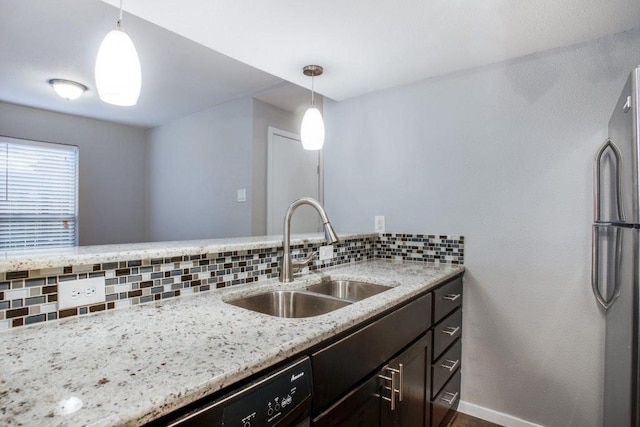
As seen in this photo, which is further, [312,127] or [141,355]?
[312,127]

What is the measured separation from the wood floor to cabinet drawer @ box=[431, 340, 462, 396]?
0.29 m

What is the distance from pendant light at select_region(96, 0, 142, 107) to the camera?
40.1 inches

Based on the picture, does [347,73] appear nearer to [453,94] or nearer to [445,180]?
[453,94]

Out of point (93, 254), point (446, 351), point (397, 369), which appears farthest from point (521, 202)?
point (93, 254)

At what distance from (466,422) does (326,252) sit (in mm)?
1240

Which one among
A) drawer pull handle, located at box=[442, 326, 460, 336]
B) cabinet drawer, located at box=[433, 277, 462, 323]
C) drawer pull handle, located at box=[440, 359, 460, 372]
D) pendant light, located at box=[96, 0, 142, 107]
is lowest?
drawer pull handle, located at box=[440, 359, 460, 372]

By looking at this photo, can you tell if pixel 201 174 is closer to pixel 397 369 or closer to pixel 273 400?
pixel 397 369

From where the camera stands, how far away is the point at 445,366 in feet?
5.58

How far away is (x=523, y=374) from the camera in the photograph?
180 cm

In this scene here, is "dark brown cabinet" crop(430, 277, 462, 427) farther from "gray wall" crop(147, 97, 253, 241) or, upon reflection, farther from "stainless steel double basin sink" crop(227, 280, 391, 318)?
"gray wall" crop(147, 97, 253, 241)

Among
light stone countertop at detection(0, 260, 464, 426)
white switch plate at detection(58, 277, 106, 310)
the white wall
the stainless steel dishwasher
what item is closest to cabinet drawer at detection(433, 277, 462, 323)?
the white wall

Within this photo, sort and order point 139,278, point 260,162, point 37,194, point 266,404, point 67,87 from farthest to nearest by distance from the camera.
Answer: point 37,194 < point 260,162 < point 67,87 < point 139,278 < point 266,404

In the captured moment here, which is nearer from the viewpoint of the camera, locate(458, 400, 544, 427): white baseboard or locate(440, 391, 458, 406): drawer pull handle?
locate(440, 391, 458, 406): drawer pull handle

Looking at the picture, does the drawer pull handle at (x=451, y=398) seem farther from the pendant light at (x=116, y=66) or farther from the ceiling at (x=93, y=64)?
the ceiling at (x=93, y=64)
